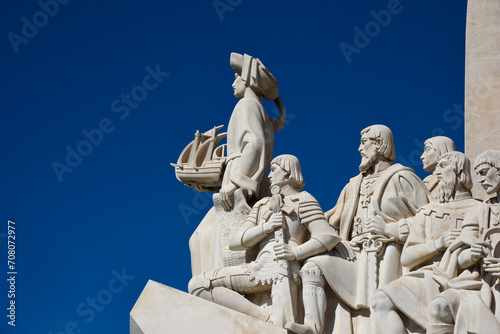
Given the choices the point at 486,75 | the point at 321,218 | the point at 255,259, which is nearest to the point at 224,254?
the point at 255,259

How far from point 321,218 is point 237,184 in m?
1.14

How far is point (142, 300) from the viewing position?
11750 millimetres

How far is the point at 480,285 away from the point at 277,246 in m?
2.12

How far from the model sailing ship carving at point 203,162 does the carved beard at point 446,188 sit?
9.09ft

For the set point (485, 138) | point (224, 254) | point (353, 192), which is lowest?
point (224, 254)

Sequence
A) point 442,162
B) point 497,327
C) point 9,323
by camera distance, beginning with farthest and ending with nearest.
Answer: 1. point 9,323
2. point 442,162
3. point 497,327

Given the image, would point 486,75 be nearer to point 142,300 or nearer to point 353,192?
point 353,192

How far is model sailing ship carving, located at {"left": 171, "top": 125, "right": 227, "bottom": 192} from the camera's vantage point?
12688mm

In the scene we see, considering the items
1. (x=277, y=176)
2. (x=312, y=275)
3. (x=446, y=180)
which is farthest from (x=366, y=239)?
(x=277, y=176)

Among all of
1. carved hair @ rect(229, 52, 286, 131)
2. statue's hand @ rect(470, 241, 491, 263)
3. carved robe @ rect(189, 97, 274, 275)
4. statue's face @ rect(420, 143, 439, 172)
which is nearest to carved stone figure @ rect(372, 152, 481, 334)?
statue's hand @ rect(470, 241, 491, 263)

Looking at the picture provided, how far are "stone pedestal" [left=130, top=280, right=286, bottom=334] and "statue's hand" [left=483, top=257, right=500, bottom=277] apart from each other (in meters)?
2.10

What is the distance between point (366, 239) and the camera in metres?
11.2

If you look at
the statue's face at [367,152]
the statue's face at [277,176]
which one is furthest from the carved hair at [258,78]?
the statue's face at [367,152]

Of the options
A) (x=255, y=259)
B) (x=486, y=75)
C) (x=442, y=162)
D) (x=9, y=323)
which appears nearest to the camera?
(x=442, y=162)
